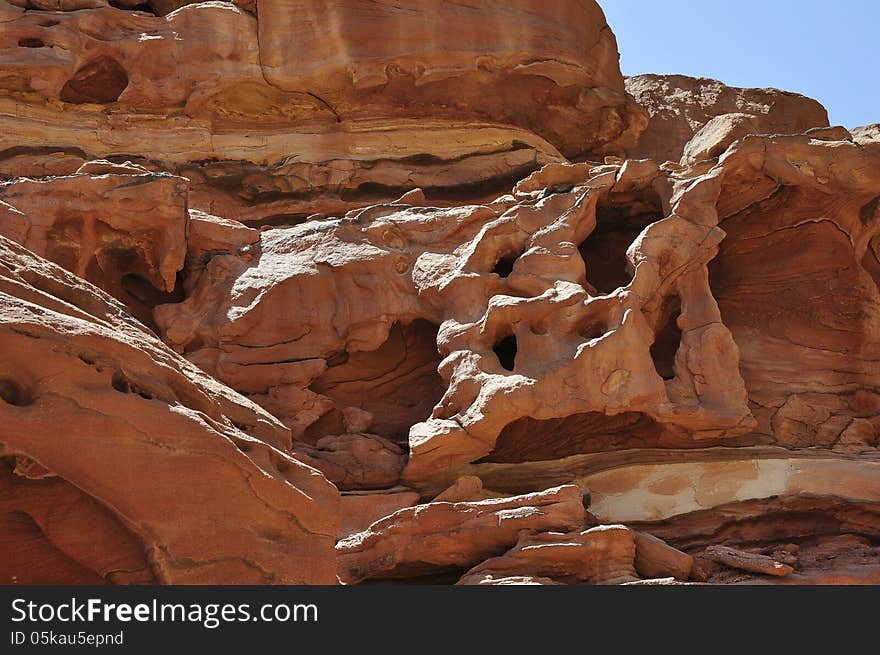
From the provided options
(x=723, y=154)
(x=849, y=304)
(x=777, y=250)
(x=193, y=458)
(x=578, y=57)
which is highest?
(x=578, y=57)

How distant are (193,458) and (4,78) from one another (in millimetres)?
11044

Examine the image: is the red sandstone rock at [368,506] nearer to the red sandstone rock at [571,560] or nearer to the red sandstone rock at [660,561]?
the red sandstone rock at [571,560]

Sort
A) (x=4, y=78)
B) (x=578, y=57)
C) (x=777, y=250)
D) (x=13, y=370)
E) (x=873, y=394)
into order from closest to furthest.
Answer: (x=13, y=370) < (x=873, y=394) < (x=777, y=250) < (x=4, y=78) < (x=578, y=57)

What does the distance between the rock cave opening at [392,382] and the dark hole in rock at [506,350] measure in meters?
0.60

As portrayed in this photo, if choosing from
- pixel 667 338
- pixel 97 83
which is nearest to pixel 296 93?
pixel 97 83

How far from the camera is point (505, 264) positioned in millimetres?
10930

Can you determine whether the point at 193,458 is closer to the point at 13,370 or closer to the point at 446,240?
the point at 13,370

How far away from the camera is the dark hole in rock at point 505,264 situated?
1087 cm

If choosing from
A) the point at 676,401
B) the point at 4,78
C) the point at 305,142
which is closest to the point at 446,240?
the point at 676,401

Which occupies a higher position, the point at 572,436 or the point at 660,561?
the point at 572,436

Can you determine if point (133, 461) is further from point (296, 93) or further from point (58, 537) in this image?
point (296, 93)

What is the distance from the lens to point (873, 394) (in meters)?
10.6

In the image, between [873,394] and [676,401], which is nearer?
[676,401]

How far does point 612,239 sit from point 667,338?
131 centimetres
